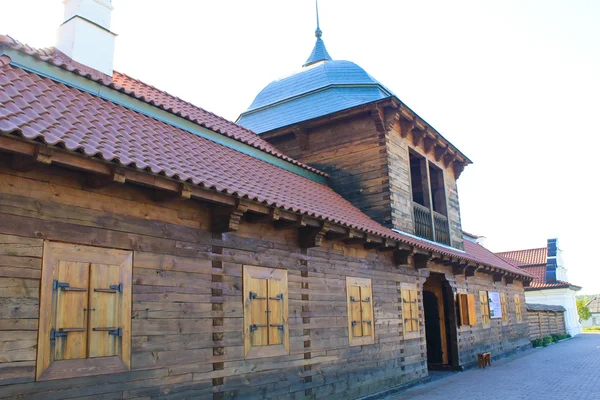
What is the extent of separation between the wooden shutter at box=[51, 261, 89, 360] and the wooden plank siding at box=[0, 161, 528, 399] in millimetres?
236

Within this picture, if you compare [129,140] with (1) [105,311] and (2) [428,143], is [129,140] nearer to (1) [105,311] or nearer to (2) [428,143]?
(1) [105,311]

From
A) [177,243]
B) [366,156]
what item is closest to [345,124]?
[366,156]

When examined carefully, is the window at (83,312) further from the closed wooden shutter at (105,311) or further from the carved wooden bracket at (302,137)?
the carved wooden bracket at (302,137)

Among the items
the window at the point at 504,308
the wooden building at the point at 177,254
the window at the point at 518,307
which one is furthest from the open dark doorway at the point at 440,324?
the window at the point at 518,307

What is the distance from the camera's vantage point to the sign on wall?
17.8m

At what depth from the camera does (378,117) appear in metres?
12.6

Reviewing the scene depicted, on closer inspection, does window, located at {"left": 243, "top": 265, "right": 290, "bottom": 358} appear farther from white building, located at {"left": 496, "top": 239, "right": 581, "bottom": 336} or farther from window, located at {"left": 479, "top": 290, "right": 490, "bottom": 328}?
white building, located at {"left": 496, "top": 239, "right": 581, "bottom": 336}

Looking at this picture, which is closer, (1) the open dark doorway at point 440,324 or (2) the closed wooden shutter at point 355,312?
(2) the closed wooden shutter at point 355,312

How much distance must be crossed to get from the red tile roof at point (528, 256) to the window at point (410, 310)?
24846 millimetres

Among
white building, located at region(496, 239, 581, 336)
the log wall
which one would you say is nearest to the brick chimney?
white building, located at region(496, 239, 581, 336)

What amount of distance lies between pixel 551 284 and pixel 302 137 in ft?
85.0

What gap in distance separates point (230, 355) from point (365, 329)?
12.5ft

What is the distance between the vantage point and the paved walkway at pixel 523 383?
10.3 m

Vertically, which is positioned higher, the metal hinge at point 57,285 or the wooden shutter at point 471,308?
the metal hinge at point 57,285
